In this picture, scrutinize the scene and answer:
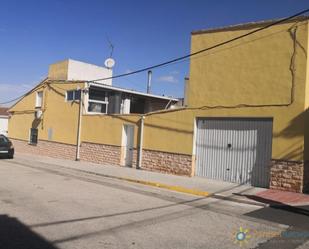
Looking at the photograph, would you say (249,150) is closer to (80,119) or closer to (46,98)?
(80,119)

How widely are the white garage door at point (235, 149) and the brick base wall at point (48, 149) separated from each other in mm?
9232

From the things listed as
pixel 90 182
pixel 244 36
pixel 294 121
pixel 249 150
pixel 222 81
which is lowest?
pixel 90 182

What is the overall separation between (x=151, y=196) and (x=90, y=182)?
120 inches

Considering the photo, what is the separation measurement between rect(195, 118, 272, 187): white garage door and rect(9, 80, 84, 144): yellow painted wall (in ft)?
30.1

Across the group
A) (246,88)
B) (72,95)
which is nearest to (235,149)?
(246,88)

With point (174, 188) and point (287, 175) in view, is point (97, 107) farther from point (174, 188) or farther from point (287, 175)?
point (287, 175)

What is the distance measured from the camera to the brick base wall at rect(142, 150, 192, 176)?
1461cm

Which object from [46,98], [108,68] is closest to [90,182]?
[46,98]

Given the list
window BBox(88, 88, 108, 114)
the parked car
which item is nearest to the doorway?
window BBox(88, 88, 108, 114)

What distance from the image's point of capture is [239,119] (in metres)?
13.2

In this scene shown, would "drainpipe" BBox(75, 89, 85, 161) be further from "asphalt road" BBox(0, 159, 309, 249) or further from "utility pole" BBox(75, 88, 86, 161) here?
"asphalt road" BBox(0, 159, 309, 249)

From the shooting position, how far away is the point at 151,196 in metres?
10.6

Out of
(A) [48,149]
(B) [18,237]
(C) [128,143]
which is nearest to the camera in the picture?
(B) [18,237]

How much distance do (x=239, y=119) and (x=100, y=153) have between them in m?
8.48
